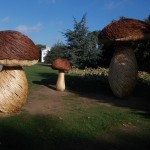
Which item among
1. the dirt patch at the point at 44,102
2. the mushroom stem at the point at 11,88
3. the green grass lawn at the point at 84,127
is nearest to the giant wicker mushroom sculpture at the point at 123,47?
the green grass lawn at the point at 84,127

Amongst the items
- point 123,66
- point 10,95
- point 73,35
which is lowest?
point 10,95

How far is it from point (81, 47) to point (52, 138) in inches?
848

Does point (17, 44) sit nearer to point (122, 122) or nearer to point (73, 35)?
point (122, 122)

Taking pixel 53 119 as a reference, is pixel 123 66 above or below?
above

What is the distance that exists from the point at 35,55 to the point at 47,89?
504 cm

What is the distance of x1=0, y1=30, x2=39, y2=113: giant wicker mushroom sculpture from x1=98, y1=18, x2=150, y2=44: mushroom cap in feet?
12.0

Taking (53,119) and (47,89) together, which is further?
(47,89)

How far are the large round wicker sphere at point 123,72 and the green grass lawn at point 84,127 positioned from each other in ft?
1.95

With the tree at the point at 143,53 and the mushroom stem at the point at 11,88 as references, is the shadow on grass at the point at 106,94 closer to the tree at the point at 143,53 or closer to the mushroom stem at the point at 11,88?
the mushroom stem at the point at 11,88

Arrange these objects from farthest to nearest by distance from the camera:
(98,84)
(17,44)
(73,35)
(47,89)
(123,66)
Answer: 1. (73,35)
2. (98,84)
3. (47,89)
4. (123,66)
5. (17,44)

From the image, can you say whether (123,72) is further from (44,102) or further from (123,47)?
(44,102)

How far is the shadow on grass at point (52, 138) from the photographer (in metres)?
6.47

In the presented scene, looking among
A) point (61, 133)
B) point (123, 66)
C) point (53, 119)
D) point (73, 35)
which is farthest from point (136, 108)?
point (73, 35)

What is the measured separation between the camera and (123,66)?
1150 cm
